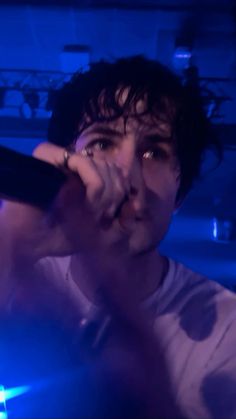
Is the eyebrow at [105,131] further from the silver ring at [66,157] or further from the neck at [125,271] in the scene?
the silver ring at [66,157]

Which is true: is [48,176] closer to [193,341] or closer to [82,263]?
[82,263]

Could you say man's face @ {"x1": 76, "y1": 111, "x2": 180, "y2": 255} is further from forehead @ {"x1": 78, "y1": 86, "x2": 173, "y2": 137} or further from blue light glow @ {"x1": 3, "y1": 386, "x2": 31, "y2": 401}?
blue light glow @ {"x1": 3, "y1": 386, "x2": 31, "y2": 401}

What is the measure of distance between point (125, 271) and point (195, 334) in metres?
0.18

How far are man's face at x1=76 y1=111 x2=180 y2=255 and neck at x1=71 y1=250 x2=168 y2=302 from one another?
0.04 metres

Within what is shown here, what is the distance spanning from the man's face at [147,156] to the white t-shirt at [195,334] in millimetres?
134

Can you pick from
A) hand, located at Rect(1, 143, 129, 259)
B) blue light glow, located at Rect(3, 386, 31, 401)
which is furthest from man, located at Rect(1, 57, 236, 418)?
blue light glow, located at Rect(3, 386, 31, 401)

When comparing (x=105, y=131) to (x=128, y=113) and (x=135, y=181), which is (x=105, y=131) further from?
(x=135, y=181)

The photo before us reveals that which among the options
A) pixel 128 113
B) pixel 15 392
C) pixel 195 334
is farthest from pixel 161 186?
pixel 15 392

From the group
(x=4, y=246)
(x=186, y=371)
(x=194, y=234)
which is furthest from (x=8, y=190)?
(x=194, y=234)

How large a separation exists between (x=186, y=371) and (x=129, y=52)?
2.68 meters

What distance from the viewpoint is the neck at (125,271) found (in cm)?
73

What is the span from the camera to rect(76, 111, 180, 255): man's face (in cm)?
74

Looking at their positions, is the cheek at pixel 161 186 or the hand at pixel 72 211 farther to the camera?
the cheek at pixel 161 186

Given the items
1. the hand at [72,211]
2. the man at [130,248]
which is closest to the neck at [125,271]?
the man at [130,248]
